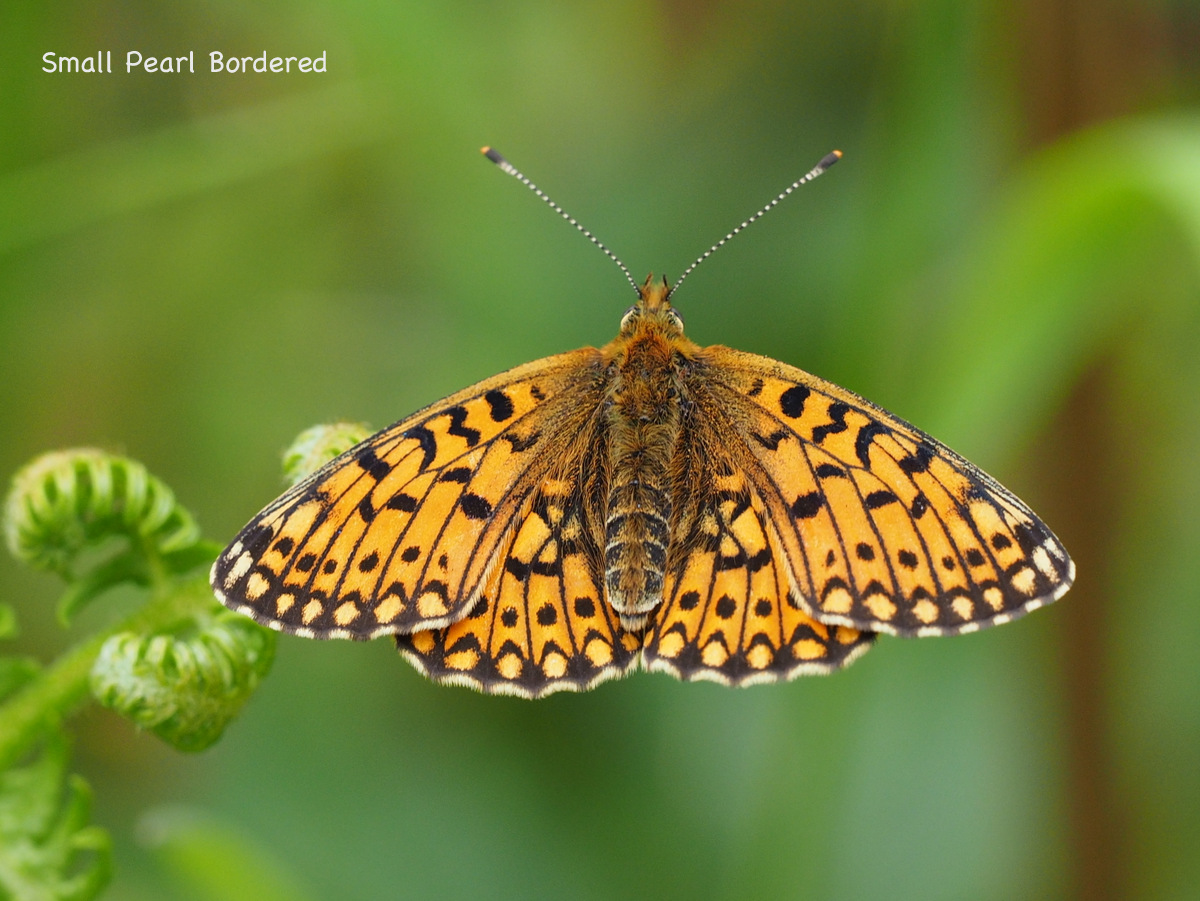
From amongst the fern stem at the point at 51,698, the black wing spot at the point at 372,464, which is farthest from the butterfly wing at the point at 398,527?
the fern stem at the point at 51,698

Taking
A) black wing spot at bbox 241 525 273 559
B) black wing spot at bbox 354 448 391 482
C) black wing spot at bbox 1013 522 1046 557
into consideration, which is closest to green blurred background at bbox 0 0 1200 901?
black wing spot at bbox 1013 522 1046 557

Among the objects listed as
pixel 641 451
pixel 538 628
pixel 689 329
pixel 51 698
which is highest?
pixel 689 329

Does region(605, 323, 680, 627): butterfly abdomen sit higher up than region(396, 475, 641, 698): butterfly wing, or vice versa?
region(605, 323, 680, 627): butterfly abdomen

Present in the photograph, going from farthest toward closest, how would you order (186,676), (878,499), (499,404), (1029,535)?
1. (499,404)
2. (878,499)
3. (1029,535)
4. (186,676)

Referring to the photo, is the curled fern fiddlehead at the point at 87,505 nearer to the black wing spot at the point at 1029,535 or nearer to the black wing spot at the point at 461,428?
the black wing spot at the point at 461,428

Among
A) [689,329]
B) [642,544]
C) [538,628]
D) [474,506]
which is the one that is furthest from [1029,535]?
[689,329]

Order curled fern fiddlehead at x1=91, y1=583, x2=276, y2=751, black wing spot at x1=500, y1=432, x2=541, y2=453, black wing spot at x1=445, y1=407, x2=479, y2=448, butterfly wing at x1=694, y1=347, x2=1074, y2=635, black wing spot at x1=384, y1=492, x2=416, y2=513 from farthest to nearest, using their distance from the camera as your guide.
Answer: black wing spot at x1=500, y1=432, x2=541, y2=453 → black wing spot at x1=445, y1=407, x2=479, y2=448 → black wing spot at x1=384, y1=492, x2=416, y2=513 → butterfly wing at x1=694, y1=347, x2=1074, y2=635 → curled fern fiddlehead at x1=91, y1=583, x2=276, y2=751

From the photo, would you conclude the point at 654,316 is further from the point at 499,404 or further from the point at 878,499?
the point at 878,499

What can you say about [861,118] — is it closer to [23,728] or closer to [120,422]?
[120,422]

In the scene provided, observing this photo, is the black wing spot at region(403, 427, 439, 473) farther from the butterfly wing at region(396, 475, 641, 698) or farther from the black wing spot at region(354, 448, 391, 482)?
the butterfly wing at region(396, 475, 641, 698)
